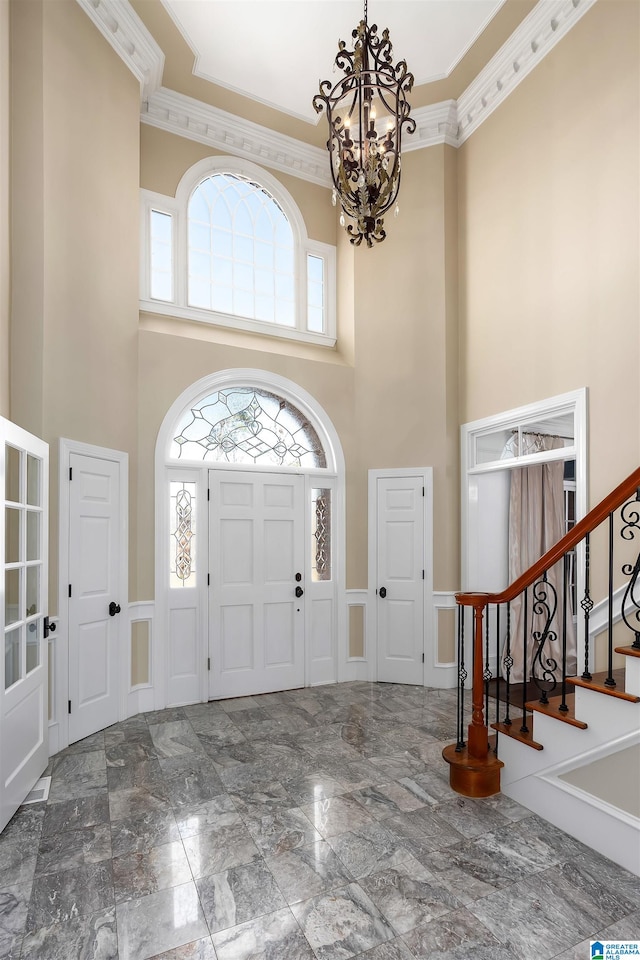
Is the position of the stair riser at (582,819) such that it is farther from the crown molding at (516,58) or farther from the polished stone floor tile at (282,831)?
the crown molding at (516,58)

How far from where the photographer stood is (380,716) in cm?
443

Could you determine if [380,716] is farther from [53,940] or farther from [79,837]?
[53,940]

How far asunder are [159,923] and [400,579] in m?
3.62

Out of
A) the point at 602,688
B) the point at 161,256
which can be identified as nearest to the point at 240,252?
the point at 161,256

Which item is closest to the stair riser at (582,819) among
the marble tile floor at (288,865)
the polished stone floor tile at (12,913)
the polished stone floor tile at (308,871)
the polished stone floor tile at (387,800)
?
the marble tile floor at (288,865)

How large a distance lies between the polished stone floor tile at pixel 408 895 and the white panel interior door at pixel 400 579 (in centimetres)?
281

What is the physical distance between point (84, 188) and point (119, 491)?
228 cm

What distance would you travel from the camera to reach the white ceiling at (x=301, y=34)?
4.25 metres

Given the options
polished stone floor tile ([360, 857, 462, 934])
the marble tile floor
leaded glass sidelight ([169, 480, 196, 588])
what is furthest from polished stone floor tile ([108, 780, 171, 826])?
leaded glass sidelight ([169, 480, 196, 588])

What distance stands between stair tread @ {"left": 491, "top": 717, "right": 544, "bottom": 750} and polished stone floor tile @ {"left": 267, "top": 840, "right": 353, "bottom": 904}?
45.6 inches

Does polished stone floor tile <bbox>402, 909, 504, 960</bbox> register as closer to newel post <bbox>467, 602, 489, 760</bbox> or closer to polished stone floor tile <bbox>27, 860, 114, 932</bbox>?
newel post <bbox>467, 602, 489, 760</bbox>

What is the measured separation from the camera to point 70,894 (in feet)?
7.69

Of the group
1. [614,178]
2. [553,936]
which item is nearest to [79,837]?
[553,936]

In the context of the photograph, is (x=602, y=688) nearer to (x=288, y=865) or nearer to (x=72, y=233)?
(x=288, y=865)
